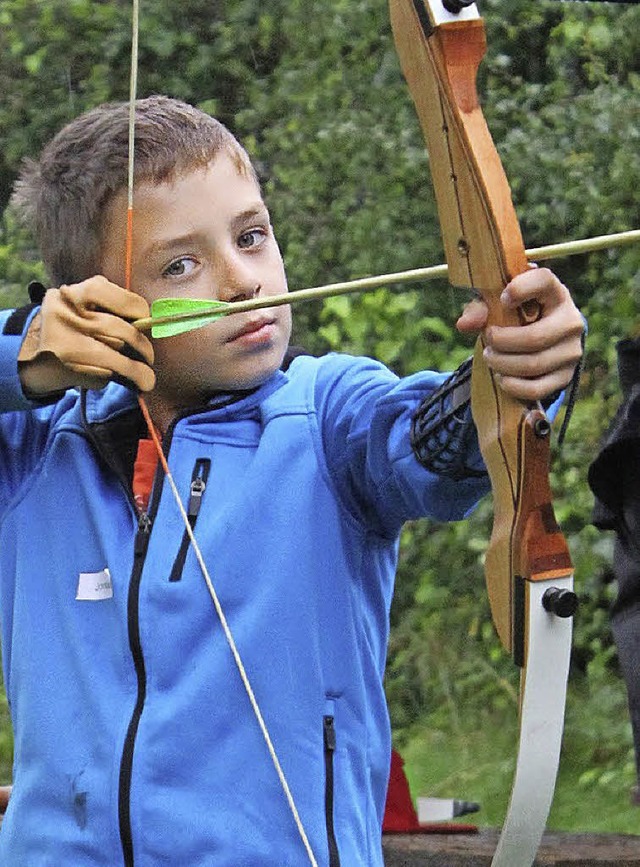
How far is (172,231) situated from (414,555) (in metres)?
2.84

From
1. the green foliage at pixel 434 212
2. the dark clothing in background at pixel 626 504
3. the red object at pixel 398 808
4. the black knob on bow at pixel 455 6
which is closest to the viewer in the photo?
the black knob on bow at pixel 455 6

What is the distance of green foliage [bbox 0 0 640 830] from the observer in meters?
4.24

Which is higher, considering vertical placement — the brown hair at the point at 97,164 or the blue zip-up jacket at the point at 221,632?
the brown hair at the point at 97,164

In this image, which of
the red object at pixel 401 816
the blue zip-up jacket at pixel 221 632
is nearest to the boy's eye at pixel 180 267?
the blue zip-up jacket at pixel 221 632

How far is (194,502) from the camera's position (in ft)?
5.65

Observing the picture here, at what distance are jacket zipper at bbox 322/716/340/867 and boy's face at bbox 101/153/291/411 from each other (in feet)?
1.15

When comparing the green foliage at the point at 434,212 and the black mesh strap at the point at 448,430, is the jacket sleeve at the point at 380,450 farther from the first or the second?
the green foliage at the point at 434,212

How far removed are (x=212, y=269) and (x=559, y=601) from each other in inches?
21.5

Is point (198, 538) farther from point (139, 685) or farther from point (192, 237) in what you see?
point (192, 237)

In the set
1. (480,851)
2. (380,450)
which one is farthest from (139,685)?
(480,851)

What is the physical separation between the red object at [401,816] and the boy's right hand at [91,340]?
1398 millimetres

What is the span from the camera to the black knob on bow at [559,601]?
1.41m

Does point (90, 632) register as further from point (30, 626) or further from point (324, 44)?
point (324, 44)

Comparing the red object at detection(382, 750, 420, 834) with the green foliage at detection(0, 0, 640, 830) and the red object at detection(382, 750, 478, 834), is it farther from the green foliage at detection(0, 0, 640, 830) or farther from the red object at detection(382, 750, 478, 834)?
the green foliage at detection(0, 0, 640, 830)
